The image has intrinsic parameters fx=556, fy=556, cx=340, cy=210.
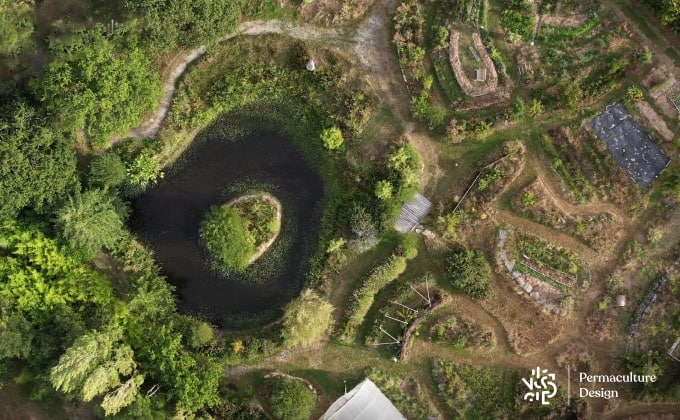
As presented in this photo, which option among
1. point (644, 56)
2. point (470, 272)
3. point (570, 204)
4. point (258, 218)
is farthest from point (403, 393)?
point (644, 56)

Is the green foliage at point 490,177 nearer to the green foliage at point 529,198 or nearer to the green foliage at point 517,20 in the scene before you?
the green foliage at point 529,198

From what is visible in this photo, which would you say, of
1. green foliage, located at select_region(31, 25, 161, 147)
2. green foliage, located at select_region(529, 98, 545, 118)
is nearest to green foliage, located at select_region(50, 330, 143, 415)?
green foliage, located at select_region(31, 25, 161, 147)

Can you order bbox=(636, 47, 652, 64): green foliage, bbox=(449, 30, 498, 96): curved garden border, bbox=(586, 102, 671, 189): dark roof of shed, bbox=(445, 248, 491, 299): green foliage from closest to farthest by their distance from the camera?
bbox=(636, 47, 652, 64): green foliage
bbox=(445, 248, 491, 299): green foliage
bbox=(586, 102, 671, 189): dark roof of shed
bbox=(449, 30, 498, 96): curved garden border

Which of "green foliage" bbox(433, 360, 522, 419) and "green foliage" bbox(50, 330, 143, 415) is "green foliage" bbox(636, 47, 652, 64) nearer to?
"green foliage" bbox(433, 360, 522, 419)

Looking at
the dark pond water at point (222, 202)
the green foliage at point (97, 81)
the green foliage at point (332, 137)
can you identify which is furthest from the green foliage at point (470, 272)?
the green foliage at point (97, 81)

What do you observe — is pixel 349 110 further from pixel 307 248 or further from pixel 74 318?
pixel 74 318

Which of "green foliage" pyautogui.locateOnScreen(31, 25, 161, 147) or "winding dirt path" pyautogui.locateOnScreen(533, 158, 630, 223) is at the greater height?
"green foliage" pyautogui.locateOnScreen(31, 25, 161, 147)

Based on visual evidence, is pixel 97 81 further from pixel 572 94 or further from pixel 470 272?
pixel 572 94
